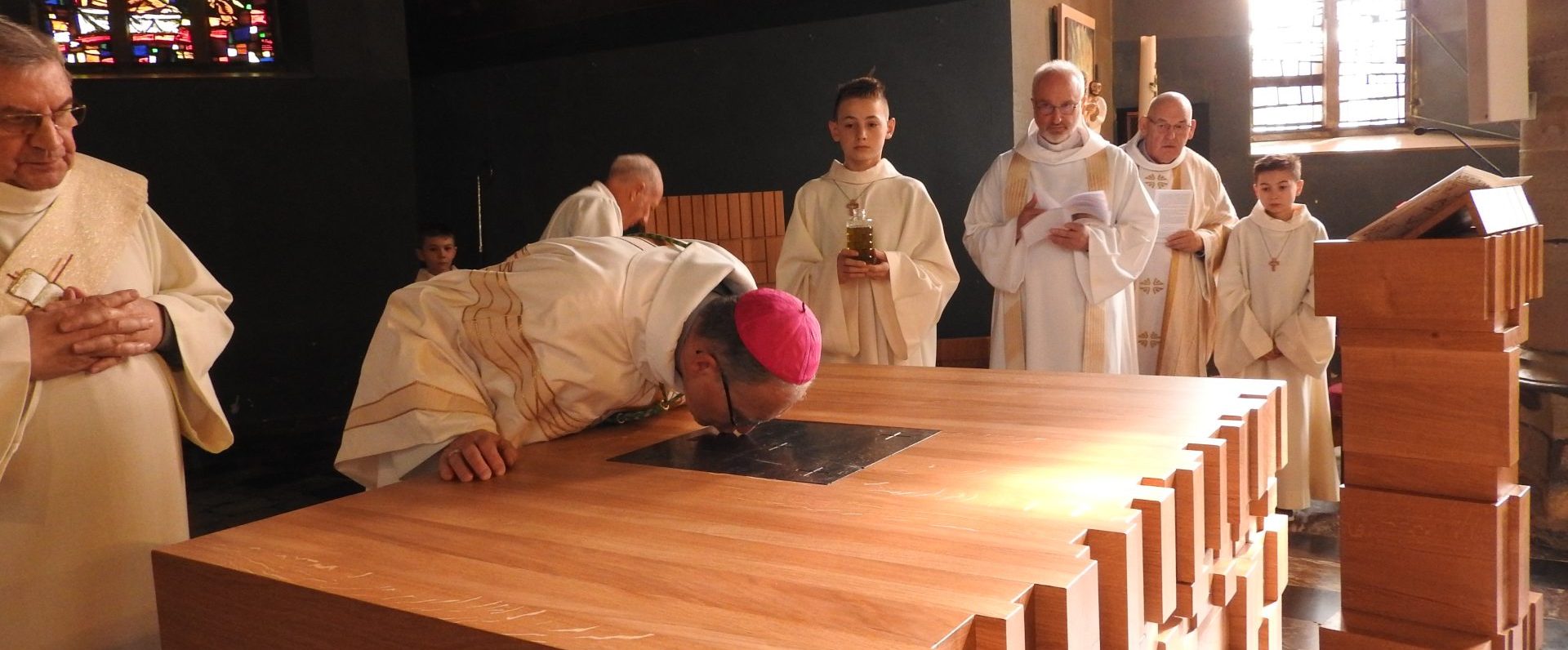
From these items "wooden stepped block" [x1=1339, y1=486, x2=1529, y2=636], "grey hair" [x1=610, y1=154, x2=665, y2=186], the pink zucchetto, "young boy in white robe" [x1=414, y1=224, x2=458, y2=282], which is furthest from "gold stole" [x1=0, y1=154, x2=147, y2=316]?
"young boy in white robe" [x1=414, y1=224, x2=458, y2=282]

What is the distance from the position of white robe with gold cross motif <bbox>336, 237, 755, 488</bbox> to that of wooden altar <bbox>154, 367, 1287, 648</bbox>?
12cm

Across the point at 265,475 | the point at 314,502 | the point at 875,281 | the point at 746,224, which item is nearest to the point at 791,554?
the point at 875,281

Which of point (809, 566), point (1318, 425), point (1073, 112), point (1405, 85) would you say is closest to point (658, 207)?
point (1073, 112)

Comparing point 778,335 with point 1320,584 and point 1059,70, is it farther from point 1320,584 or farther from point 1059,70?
point 1320,584

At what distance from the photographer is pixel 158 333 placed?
227cm

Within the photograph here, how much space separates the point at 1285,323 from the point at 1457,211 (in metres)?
2.25

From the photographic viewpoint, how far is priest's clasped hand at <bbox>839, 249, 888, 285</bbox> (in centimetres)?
431

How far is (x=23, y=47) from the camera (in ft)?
6.78

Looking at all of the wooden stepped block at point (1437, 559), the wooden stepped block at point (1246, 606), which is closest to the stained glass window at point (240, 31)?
the wooden stepped block at point (1437, 559)

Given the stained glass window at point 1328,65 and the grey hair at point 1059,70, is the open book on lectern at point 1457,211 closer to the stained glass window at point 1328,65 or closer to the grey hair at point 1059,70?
the grey hair at point 1059,70

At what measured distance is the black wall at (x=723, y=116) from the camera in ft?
20.5

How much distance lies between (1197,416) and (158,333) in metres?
2.11

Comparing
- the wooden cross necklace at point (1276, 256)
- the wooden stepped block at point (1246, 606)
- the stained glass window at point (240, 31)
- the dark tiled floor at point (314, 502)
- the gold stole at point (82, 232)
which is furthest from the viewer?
the stained glass window at point (240, 31)

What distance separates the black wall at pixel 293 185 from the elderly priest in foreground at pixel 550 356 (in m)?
6.86
